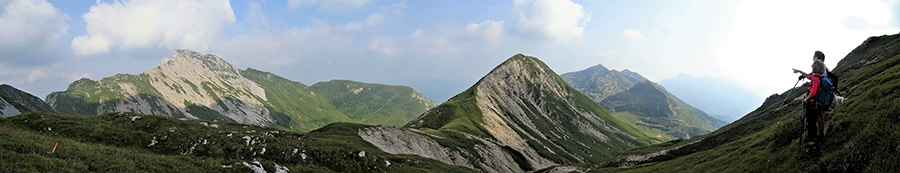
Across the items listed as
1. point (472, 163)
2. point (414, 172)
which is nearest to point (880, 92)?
point (414, 172)

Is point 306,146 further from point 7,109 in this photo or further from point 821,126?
point 7,109

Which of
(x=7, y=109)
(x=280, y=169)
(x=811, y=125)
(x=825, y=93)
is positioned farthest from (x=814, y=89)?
(x=7, y=109)

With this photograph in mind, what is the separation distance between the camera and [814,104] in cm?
1579

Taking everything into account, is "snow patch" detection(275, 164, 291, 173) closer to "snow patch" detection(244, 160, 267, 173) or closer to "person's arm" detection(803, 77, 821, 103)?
"snow patch" detection(244, 160, 267, 173)

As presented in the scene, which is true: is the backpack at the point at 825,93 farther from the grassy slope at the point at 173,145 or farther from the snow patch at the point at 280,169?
the grassy slope at the point at 173,145

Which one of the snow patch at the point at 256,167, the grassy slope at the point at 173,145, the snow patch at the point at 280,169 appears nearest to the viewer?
the grassy slope at the point at 173,145

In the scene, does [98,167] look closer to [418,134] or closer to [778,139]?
[778,139]

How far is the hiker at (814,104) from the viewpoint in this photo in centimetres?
1574

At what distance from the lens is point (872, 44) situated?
123 metres

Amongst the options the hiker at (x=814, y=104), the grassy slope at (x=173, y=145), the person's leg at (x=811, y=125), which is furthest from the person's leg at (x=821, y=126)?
the grassy slope at (x=173, y=145)

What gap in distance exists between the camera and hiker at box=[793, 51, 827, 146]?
1574 centimetres

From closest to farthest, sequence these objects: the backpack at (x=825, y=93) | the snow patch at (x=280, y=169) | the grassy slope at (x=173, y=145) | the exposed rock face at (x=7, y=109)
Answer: the backpack at (x=825, y=93)
the grassy slope at (x=173, y=145)
the snow patch at (x=280, y=169)
the exposed rock face at (x=7, y=109)

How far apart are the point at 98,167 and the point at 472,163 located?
96.3 metres

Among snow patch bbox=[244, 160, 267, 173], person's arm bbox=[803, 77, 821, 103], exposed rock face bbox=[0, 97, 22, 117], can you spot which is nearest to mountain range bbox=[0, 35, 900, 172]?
snow patch bbox=[244, 160, 267, 173]
